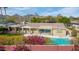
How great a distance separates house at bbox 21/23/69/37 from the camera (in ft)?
6.73

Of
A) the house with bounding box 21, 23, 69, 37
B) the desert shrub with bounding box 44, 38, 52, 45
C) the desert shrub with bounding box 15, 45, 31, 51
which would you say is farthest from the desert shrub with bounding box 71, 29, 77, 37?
the desert shrub with bounding box 15, 45, 31, 51

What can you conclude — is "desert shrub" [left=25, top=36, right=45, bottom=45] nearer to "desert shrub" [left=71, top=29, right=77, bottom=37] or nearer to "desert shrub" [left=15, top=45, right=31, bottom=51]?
"desert shrub" [left=15, top=45, right=31, bottom=51]

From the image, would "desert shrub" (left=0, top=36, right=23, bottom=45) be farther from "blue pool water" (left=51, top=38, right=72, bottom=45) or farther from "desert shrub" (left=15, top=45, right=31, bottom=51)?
"blue pool water" (left=51, top=38, right=72, bottom=45)

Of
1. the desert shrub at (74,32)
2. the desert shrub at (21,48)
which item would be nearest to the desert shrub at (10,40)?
the desert shrub at (21,48)

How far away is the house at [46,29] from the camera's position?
6.73 feet

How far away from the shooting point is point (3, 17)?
206 cm

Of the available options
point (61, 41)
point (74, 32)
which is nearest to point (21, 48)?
point (61, 41)

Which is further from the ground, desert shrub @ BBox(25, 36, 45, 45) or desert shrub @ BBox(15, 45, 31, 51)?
desert shrub @ BBox(25, 36, 45, 45)

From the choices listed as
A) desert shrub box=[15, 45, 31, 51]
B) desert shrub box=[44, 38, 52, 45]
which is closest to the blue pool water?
desert shrub box=[44, 38, 52, 45]

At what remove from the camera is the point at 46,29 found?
2047mm

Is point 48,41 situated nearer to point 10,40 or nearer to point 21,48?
point 21,48

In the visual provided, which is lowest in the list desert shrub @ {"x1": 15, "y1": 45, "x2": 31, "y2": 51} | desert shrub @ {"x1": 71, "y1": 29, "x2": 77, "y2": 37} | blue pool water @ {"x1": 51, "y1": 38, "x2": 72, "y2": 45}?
desert shrub @ {"x1": 15, "y1": 45, "x2": 31, "y2": 51}

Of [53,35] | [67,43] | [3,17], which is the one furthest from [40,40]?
[3,17]
